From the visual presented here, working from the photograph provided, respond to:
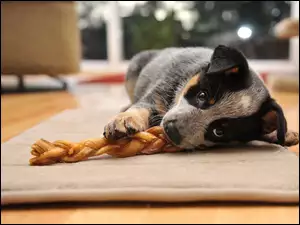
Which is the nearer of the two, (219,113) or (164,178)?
(164,178)

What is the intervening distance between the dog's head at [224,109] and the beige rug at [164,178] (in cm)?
6

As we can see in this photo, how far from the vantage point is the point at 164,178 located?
1.12m

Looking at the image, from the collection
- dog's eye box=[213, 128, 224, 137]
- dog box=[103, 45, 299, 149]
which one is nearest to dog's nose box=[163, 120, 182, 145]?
dog box=[103, 45, 299, 149]

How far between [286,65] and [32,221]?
477 centimetres

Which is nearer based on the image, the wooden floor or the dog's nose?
the wooden floor

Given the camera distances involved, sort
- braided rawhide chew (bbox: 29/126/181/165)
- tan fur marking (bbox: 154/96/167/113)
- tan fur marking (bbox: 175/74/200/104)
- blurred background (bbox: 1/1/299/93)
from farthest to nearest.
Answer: blurred background (bbox: 1/1/299/93), tan fur marking (bbox: 154/96/167/113), tan fur marking (bbox: 175/74/200/104), braided rawhide chew (bbox: 29/126/181/165)

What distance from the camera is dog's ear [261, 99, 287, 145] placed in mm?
1314

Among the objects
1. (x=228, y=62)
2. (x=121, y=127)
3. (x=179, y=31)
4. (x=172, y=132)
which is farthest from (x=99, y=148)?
(x=179, y=31)

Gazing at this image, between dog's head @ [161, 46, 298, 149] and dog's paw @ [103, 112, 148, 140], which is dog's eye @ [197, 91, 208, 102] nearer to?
dog's head @ [161, 46, 298, 149]

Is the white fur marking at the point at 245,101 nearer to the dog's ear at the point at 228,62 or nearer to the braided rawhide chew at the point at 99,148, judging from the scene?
the dog's ear at the point at 228,62

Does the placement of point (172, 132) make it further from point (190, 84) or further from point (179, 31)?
point (179, 31)

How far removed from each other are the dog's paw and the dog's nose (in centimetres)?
8

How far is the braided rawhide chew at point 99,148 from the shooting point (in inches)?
49.6

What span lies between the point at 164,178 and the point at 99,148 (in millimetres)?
249
